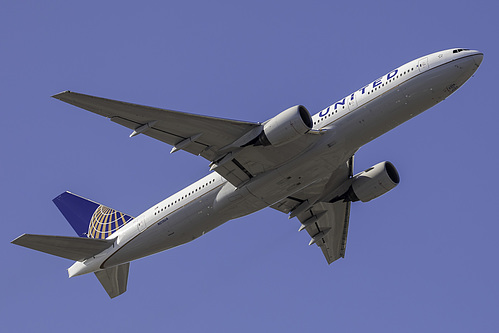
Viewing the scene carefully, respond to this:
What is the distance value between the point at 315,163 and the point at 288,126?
299 cm

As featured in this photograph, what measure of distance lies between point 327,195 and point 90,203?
13.7 m

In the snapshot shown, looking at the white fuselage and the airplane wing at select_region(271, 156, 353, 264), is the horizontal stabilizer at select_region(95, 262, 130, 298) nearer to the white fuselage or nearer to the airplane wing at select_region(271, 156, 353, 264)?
the white fuselage

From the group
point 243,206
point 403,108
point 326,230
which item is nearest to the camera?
point 403,108

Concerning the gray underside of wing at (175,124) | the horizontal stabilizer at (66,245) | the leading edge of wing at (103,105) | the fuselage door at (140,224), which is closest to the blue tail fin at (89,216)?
the fuselage door at (140,224)

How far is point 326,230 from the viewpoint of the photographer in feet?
151

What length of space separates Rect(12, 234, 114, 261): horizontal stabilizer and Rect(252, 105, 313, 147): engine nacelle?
11.2 metres

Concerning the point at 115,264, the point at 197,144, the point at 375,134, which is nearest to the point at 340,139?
the point at 375,134

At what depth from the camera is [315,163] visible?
37031mm

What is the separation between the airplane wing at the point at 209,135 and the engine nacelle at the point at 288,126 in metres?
0.91

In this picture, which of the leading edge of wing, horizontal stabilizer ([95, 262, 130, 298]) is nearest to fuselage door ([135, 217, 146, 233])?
horizontal stabilizer ([95, 262, 130, 298])

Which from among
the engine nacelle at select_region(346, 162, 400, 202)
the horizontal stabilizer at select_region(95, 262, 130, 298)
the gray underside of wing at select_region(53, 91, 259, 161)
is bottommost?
the engine nacelle at select_region(346, 162, 400, 202)

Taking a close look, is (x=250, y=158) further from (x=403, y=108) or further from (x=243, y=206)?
(x=403, y=108)

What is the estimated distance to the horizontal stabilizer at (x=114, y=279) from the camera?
42.6m

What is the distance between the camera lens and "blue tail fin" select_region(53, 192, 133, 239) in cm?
4269
